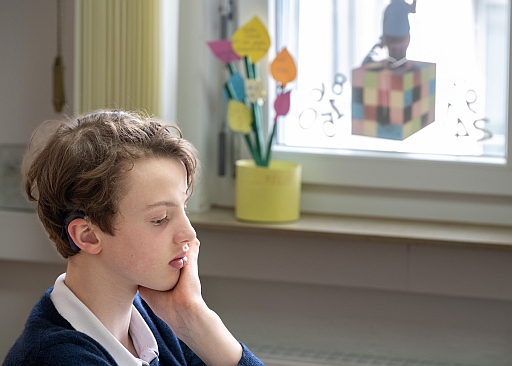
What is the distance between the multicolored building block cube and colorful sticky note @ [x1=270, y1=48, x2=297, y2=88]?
187mm

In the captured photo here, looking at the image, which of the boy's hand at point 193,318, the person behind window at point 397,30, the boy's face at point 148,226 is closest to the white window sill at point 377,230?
the person behind window at point 397,30

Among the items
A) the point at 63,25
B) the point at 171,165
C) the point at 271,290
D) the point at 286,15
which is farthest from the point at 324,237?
the point at 63,25

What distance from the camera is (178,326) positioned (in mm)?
1157

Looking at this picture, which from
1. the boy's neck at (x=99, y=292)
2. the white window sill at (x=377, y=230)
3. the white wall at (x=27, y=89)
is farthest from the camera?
the white wall at (x=27, y=89)

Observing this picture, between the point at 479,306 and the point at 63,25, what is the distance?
1295 millimetres

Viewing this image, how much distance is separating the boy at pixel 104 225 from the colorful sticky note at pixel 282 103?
28.3 inches

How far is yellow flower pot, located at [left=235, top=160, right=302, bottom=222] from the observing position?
178 centimetres

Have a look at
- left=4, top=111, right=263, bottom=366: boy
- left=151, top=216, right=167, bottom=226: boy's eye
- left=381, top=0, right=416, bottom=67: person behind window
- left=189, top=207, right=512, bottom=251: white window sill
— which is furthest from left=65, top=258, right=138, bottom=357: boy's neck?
left=381, top=0, right=416, bottom=67: person behind window

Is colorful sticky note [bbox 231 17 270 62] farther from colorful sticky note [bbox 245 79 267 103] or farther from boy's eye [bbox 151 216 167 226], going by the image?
boy's eye [bbox 151 216 167 226]

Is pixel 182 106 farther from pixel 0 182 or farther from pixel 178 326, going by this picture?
pixel 178 326

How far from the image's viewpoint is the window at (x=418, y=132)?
1.80 metres

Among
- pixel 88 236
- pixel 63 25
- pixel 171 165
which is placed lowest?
pixel 88 236

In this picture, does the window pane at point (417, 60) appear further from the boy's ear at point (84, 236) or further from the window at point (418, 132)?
the boy's ear at point (84, 236)

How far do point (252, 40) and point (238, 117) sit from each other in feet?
0.65
